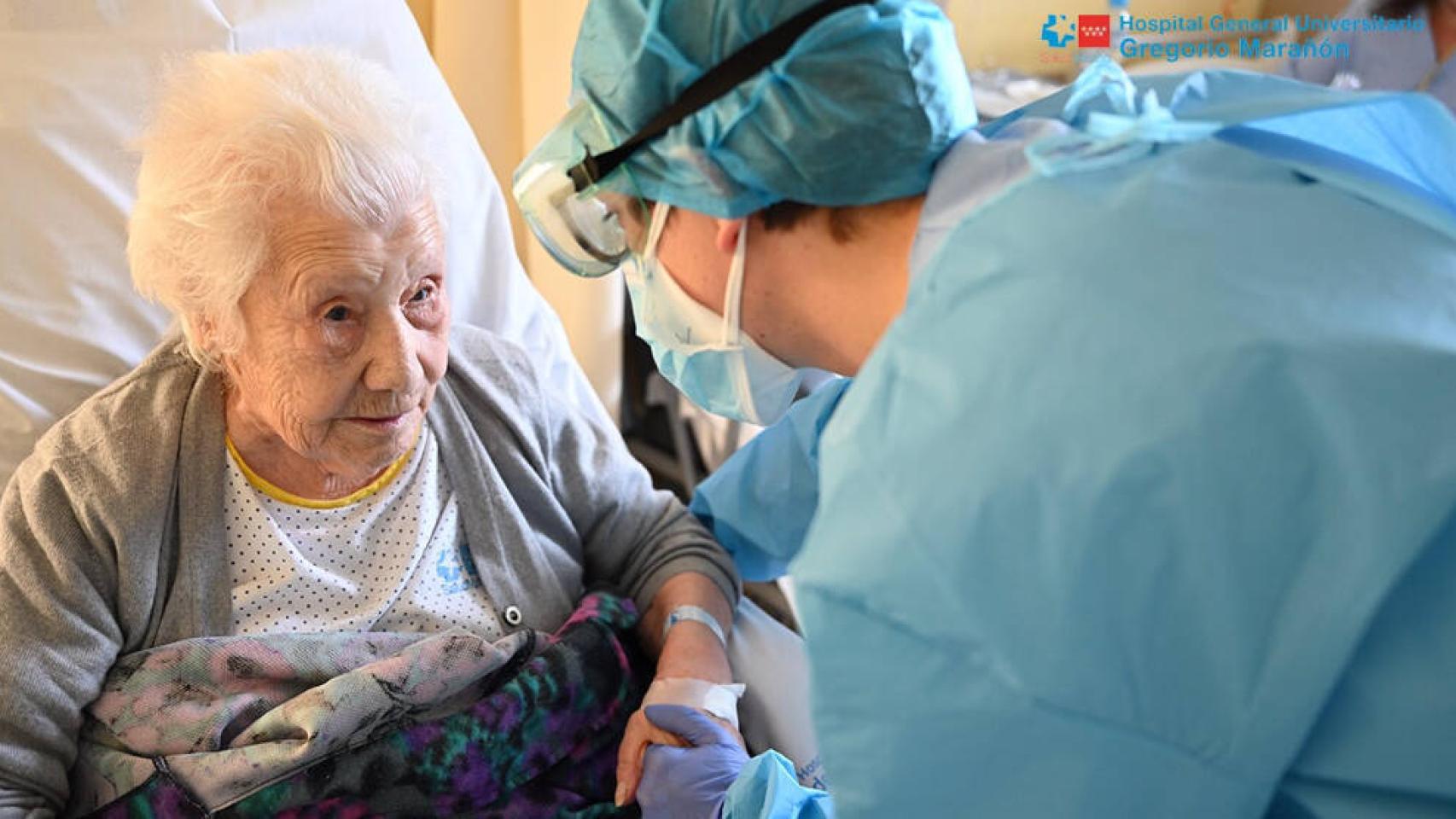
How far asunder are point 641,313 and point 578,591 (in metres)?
0.62

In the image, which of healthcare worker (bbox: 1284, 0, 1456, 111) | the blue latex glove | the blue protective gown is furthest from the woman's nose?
healthcare worker (bbox: 1284, 0, 1456, 111)

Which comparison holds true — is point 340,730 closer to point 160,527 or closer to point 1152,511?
point 160,527

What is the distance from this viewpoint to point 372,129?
134cm

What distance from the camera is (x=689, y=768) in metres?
1.38

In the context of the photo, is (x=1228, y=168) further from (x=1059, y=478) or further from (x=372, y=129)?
(x=372, y=129)

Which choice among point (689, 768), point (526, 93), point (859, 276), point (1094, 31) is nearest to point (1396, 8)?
point (1094, 31)

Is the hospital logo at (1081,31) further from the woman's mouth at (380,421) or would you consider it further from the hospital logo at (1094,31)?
the woman's mouth at (380,421)

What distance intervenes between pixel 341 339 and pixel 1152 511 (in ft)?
2.95

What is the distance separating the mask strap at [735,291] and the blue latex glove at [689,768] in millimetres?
526

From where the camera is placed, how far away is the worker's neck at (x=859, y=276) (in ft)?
3.25

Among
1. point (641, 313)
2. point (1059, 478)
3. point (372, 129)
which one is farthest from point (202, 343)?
point (1059, 478)

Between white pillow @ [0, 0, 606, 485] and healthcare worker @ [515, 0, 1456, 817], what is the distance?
673 millimetres

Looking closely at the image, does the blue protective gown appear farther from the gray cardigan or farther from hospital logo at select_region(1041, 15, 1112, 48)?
hospital logo at select_region(1041, 15, 1112, 48)

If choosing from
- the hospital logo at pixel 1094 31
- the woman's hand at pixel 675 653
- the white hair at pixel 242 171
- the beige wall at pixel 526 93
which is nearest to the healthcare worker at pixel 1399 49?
the hospital logo at pixel 1094 31
